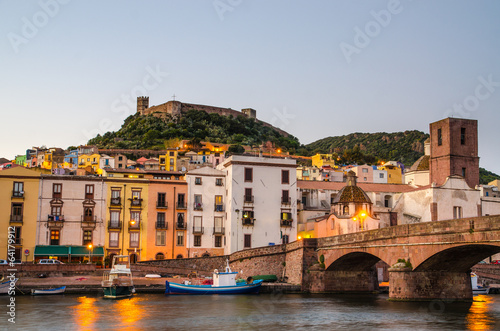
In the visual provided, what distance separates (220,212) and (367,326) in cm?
3783

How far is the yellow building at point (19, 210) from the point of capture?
207ft

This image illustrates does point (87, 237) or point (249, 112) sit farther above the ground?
point (249, 112)

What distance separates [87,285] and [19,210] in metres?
15.5

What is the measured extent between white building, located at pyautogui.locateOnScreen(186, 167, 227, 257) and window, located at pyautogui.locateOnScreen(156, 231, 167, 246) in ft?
7.92

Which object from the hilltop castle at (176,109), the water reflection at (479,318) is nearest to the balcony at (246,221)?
the water reflection at (479,318)

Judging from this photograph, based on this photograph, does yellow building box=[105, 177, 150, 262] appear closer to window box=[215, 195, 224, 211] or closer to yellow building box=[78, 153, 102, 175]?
window box=[215, 195, 224, 211]

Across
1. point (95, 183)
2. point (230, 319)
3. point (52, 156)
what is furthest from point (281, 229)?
point (52, 156)

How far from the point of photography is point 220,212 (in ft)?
230

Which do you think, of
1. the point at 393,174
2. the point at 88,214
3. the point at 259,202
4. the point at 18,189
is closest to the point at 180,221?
the point at 259,202

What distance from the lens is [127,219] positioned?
67.1 meters

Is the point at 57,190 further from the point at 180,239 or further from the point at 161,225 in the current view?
the point at 180,239

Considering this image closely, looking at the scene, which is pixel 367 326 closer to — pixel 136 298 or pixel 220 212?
pixel 136 298

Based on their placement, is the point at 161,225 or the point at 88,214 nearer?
the point at 88,214

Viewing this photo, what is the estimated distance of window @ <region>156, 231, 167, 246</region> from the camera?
6762cm
